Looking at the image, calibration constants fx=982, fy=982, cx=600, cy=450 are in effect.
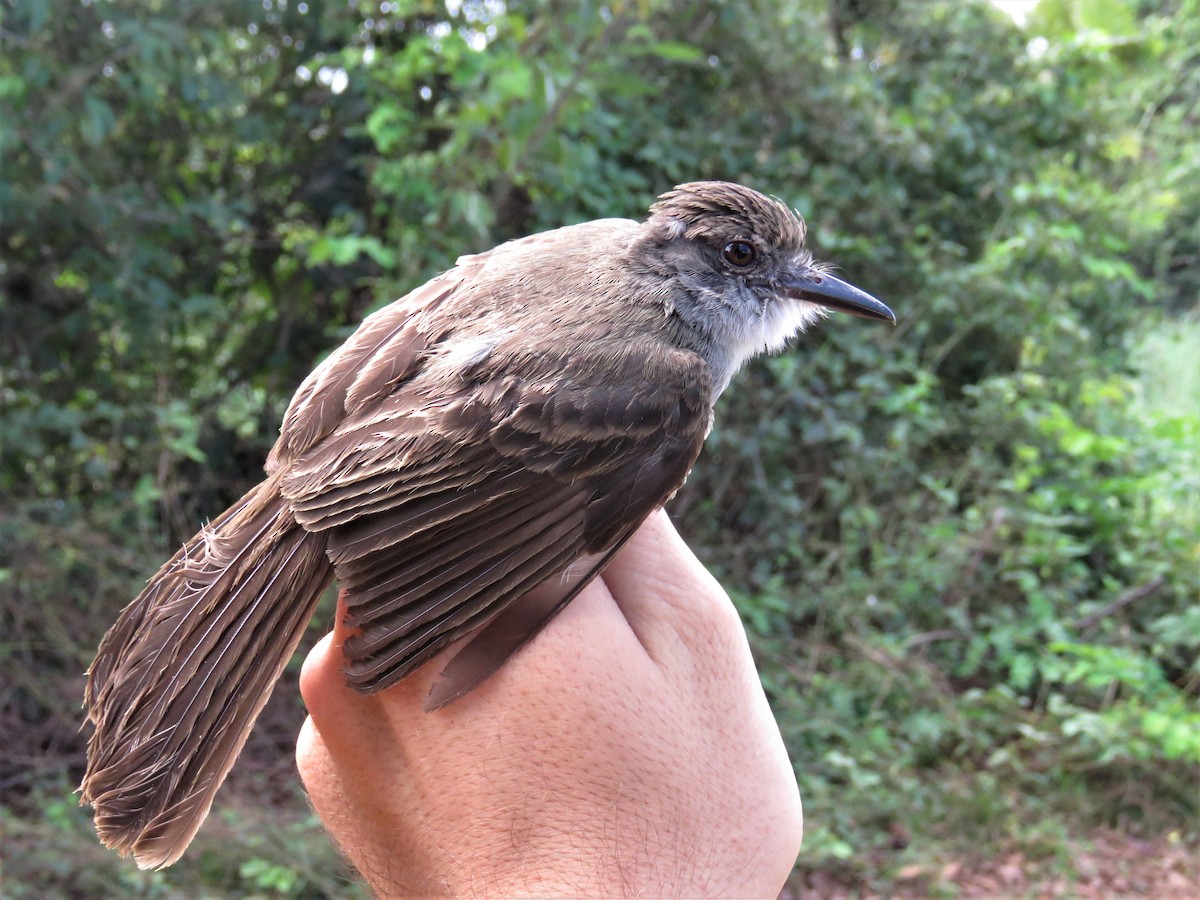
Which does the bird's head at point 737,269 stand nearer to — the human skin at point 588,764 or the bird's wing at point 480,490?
the bird's wing at point 480,490

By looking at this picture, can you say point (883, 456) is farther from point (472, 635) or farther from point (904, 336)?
point (472, 635)

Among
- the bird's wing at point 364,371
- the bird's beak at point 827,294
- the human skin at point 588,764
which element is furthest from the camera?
the bird's beak at point 827,294

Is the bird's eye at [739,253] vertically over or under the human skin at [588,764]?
over

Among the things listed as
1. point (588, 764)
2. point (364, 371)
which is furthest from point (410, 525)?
point (588, 764)

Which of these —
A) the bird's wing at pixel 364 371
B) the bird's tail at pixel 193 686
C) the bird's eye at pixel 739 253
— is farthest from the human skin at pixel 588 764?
the bird's eye at pixel 739 253

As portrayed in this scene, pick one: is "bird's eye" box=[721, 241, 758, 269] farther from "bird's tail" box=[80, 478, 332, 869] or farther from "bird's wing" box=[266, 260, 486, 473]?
"bird's tail" box=[80, 478, 332, 869]

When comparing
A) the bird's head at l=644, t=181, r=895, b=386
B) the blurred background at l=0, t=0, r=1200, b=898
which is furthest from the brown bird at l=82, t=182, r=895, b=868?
the blurred background at l=0, t=0, r=1200, b=898
